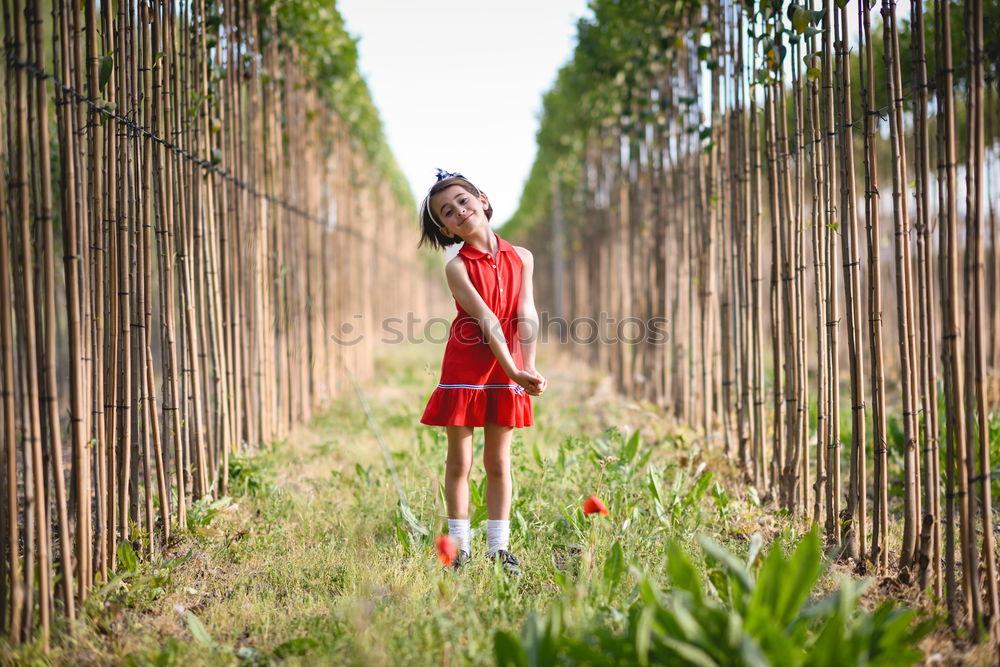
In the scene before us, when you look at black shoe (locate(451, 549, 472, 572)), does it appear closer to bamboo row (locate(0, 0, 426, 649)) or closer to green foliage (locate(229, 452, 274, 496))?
bamboo row (locate(0, 0, 426, 649))

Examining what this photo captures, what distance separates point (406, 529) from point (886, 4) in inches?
88.7

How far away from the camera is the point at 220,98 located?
3371 mm

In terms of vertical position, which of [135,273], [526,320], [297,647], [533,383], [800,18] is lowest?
[297,647]

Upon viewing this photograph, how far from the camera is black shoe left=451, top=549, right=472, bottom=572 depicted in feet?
7.49

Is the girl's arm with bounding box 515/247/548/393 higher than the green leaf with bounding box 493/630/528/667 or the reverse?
higher

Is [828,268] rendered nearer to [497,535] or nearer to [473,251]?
[473,251]

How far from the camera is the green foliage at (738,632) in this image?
1443 millimetres

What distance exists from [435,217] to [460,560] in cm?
114

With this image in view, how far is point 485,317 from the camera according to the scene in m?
2.28

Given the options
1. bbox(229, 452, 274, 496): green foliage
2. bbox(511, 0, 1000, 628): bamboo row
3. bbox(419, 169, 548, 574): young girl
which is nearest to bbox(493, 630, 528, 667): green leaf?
bbox(419, 169, 548, 574): young girl

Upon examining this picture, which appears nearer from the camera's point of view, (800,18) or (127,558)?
(127,558)

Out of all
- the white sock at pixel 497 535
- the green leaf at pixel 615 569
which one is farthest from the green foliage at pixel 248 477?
the green leaf at pixel 615 569

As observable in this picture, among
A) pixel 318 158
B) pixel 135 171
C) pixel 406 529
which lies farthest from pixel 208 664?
pixel 318 158

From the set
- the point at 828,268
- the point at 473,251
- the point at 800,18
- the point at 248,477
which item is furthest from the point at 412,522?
the point at 800,18
